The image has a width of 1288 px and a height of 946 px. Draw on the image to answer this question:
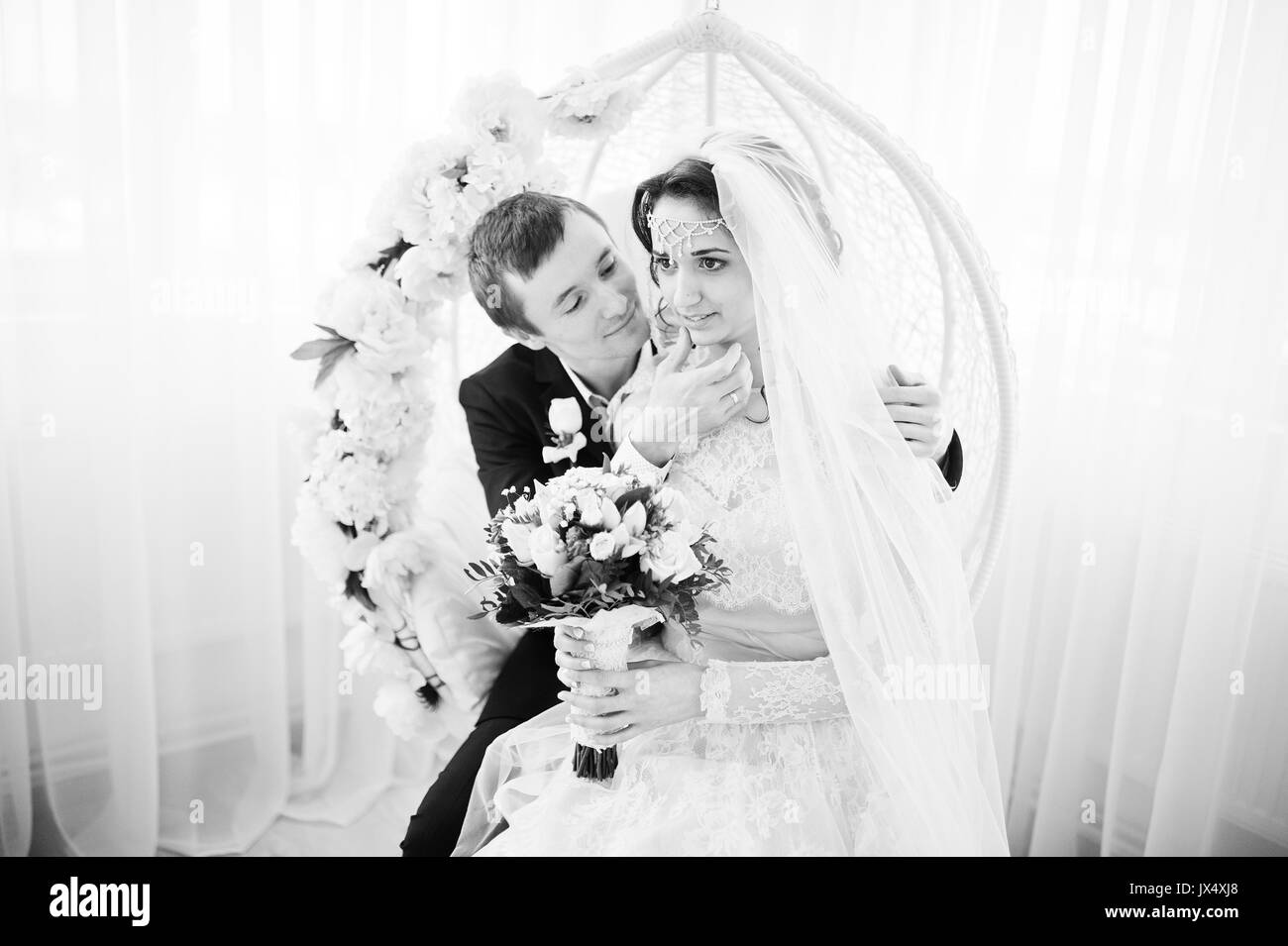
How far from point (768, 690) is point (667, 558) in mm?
378

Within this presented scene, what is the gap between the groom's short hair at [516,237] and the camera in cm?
190

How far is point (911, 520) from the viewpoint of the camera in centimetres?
162

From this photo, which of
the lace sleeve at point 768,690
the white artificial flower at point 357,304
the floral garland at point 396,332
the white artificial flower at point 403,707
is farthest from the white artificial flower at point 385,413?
the lace sleeve at point 768,690

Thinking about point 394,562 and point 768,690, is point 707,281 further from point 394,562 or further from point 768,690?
point 394,562

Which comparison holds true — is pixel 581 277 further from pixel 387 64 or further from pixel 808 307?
pixel 387 64

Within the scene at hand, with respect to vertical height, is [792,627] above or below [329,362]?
below

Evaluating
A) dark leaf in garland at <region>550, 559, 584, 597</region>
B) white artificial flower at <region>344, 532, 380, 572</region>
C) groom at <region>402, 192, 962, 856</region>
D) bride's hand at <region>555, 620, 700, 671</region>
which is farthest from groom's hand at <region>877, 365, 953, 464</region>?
white artificial flower at <region>344, 532, 380, 572</region>

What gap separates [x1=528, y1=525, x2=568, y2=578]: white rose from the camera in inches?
55.1

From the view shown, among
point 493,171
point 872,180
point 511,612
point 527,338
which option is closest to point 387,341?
point 527,338

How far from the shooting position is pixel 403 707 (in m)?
2.10

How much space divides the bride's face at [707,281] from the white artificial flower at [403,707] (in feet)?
3.28

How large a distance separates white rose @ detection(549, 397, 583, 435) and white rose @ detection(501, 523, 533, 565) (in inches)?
24.2
